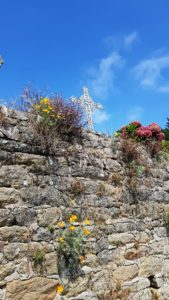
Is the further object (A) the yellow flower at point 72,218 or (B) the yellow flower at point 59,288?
(A) the yellow flower at point 72,218

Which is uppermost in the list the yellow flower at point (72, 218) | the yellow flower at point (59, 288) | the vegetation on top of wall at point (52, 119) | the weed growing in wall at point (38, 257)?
the vegetation on top of wall at point (52, 119)

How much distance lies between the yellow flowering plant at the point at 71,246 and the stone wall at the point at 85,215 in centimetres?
9

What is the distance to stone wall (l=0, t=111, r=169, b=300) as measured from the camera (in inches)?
172

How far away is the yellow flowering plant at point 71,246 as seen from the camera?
15.5ft

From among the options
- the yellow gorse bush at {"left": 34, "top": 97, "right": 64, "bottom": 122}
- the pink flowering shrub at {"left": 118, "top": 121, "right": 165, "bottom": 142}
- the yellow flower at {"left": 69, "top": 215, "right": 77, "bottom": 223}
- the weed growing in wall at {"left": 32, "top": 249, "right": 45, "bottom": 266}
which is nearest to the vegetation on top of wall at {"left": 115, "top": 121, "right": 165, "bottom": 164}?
the pink flowering shrub at {"left": 118, "top": 121, "right": 165, "bottom": 142}

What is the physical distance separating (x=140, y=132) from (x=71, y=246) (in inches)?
116

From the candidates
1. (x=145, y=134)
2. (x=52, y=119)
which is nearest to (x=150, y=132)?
(x=145, y=134)

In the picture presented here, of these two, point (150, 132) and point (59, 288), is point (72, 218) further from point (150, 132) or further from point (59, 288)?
point (150, 132)

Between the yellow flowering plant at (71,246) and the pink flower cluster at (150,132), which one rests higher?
the pink flower cluster at (150,132)

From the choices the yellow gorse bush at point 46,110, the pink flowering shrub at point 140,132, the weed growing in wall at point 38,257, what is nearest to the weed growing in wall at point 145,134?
the pink flowering shrub at point 140,132

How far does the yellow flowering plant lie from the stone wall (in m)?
0.09

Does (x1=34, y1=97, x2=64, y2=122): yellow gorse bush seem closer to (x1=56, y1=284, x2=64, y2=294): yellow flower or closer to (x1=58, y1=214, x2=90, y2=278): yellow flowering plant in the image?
(x1=58, y1=214, x2=90, y2=278): yellow flowering plant

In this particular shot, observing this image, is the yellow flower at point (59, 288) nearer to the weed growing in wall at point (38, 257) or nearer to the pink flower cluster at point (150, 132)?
the weed growing in wall at point (38, 257)

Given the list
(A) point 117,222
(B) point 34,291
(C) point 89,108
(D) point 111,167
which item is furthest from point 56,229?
(C) point 89,108
